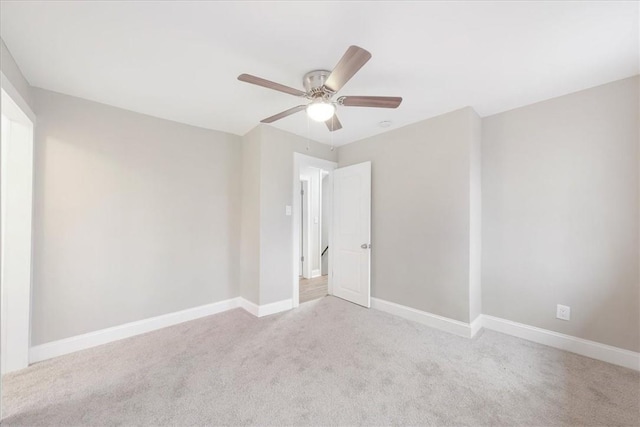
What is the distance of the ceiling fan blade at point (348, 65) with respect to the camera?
137 centimetres

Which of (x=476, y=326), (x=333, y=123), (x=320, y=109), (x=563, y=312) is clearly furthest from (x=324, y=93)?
(x=563, y=312)

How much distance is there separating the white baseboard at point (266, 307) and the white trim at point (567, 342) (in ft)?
7.63

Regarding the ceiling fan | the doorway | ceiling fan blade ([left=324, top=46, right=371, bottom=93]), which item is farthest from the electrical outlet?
the doorway

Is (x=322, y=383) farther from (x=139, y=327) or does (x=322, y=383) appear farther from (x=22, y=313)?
(x=22, y=313)

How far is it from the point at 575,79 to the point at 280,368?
3.45 m

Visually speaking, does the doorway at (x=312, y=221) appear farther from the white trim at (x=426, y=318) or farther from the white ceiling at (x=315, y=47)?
the white ceiling at (x=315, y=47)

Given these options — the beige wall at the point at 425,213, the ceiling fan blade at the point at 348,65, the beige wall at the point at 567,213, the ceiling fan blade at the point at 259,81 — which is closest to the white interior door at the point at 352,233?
the beige wall at the point at 425,213

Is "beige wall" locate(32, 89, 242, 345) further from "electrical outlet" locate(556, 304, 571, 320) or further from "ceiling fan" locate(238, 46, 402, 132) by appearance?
"electrical outlet" locate(556, 304, 571, 320)

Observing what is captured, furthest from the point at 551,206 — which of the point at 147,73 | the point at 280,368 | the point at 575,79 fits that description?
the point at 147,73

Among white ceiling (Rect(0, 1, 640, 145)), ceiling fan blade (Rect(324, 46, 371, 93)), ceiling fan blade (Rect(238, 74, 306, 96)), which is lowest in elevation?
ceiling fan blade (Rect(238, 74, 306, 96))

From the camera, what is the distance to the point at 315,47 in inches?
66.6

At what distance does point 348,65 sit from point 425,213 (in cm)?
200

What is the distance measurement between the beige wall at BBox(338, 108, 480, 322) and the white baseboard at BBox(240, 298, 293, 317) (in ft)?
3.90

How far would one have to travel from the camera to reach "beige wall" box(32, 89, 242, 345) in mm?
2250
